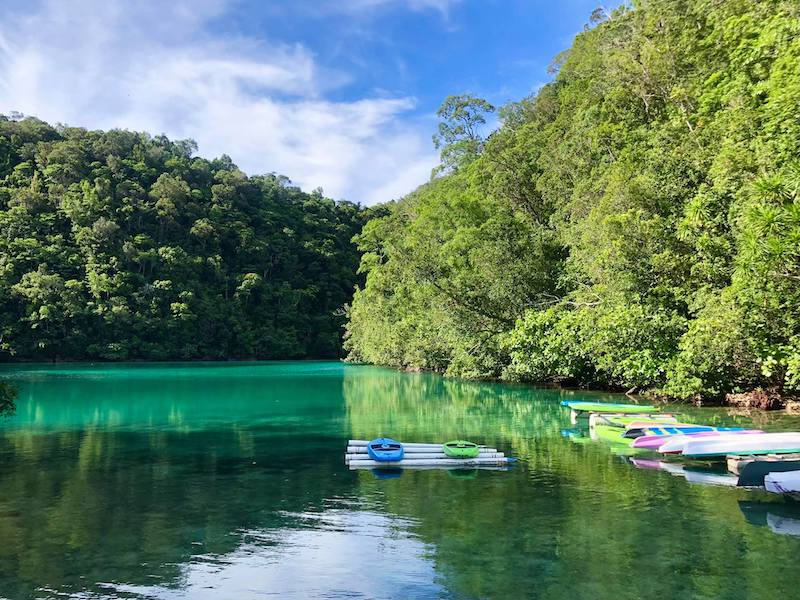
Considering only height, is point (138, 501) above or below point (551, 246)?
below

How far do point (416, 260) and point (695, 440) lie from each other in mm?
23852

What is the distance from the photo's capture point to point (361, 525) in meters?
7.29

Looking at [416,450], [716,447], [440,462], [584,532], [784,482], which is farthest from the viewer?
[416,450]

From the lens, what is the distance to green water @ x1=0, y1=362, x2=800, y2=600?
5.52 m

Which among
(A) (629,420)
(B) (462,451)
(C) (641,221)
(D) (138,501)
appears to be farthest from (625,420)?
(D) (138,501)

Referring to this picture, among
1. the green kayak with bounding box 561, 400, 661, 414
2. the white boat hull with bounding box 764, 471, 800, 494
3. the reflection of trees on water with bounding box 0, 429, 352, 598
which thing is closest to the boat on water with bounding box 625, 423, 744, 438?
the green kayak with bounding box 561, 400, 661, 414

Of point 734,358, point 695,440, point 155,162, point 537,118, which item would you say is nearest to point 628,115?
point 734,358

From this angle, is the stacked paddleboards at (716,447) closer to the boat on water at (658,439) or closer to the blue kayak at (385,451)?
the boat on water at (658,439)

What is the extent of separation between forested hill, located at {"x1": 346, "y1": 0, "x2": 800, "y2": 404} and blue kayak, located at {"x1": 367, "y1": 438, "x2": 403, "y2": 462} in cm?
787

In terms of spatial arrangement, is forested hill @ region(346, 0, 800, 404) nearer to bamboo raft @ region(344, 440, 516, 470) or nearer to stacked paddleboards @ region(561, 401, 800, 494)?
stacked paddleboards @ region(561, 401, 800, 494)

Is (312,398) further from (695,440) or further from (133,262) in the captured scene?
(133,262)

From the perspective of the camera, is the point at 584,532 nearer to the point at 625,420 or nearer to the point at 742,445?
the point at 742,445

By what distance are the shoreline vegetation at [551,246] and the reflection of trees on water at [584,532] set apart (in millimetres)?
5970

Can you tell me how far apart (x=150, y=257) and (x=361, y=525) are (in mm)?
61417
